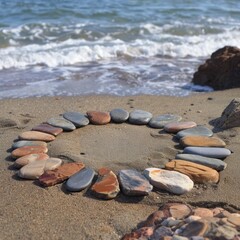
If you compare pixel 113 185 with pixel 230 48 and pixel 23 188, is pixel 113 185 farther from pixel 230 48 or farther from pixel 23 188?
pixel 230 48

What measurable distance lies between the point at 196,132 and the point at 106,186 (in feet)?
3.49

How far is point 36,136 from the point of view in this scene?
350 cm

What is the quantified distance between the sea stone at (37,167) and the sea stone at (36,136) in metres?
0.42

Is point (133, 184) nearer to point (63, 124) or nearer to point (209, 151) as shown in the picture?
point (209, 151)

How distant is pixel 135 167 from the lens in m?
3.11

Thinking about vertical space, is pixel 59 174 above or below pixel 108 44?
above

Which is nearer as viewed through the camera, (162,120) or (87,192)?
(87,192)

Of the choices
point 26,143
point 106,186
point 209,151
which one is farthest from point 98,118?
point 106,186

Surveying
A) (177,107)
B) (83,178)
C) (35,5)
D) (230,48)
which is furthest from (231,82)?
(35,5)

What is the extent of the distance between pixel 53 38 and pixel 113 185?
6109 mm

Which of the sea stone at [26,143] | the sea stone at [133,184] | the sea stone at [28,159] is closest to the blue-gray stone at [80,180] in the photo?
the sea stone at [133,184]

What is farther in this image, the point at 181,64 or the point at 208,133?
the point at 181,64

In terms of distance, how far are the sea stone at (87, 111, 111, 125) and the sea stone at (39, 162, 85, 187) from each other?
0.84 metres

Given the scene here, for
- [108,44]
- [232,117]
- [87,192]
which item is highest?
[232,117]
